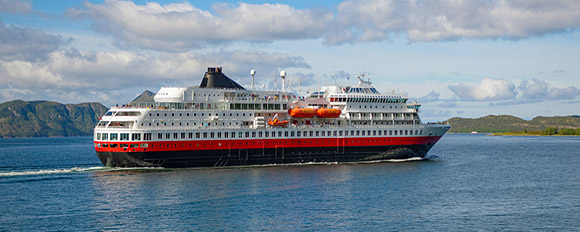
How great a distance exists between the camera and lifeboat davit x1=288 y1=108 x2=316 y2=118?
199 feet

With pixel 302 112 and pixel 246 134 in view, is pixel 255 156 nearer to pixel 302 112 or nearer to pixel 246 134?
pixel 246 134

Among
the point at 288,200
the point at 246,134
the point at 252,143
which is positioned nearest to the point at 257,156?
the point at 252,143

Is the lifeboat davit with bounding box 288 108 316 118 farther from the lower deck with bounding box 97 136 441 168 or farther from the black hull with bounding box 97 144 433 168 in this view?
the black hull with bounding box 97 144 433 168

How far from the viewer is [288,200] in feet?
130

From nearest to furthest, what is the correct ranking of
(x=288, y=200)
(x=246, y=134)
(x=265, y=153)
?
(x=288, y=200) → (x=246, y=134) → (x=265, y=153)

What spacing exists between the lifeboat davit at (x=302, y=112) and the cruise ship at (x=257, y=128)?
11 cm

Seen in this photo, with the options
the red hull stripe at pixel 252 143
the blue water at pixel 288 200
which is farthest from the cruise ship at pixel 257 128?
the blue water at pixel 288 200

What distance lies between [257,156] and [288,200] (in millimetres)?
19076

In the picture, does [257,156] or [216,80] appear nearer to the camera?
[257,156]

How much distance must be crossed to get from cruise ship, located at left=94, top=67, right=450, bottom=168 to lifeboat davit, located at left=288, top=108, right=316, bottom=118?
0.37 ft

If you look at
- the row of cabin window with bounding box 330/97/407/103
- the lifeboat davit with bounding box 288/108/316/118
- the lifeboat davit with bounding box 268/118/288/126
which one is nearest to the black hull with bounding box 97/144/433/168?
the lifeboat davit with bounding box 268/118/288/126

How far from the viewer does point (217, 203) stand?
3791 centimetres

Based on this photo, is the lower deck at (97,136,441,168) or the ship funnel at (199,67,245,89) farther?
the ship funnel at (199,67,245,89)

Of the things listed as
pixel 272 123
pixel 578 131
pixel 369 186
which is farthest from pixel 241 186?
pixel 578 131
